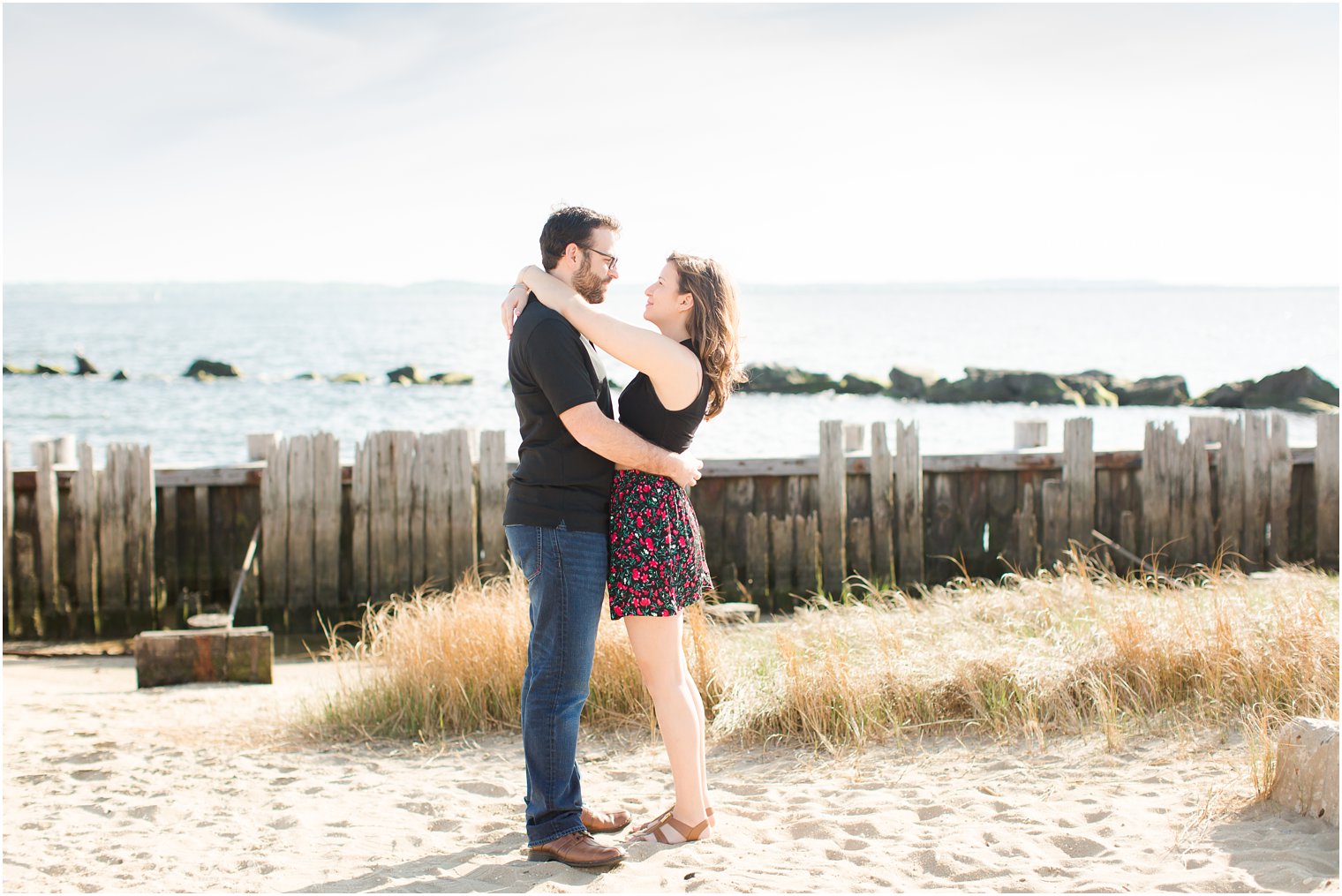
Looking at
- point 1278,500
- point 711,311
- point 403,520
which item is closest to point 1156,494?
point 1278,500

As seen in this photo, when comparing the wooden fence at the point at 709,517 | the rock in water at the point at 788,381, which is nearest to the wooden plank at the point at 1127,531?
the wooden fence at the point at 709,517

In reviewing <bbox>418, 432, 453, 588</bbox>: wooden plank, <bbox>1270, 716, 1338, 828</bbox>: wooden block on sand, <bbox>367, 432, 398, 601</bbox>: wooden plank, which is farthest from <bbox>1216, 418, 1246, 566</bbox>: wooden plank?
<bbox>367, 432, 398, 601</bbox>: wooden plank

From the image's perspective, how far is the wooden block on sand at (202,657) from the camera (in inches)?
278

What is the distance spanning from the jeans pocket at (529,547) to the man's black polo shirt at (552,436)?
0.09 feet

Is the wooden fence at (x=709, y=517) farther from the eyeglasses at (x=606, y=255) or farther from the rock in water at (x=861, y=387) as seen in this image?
the rock in water at (x=861, y=387)

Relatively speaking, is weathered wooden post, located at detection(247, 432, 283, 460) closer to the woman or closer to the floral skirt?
the woman

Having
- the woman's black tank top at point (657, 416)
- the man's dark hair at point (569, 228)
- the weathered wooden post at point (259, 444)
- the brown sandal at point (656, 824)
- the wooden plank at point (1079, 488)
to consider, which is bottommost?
the brown sandal at point (656, 824)

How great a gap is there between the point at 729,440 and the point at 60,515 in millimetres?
13341

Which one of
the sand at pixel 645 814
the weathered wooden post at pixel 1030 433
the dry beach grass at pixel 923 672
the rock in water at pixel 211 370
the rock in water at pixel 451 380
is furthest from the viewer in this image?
the rock in water at pixel 211 370

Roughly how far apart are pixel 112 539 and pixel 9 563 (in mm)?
784

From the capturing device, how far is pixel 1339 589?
267 inches

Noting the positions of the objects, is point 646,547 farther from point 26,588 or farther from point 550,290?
point 26,588

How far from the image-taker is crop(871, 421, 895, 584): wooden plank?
923cm

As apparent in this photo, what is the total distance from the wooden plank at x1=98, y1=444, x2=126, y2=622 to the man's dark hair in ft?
20.8
